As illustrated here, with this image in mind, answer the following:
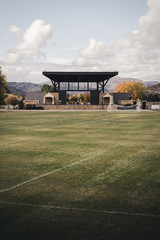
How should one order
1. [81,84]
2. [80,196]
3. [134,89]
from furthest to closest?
[134,89] → [81,84] → [80,196]

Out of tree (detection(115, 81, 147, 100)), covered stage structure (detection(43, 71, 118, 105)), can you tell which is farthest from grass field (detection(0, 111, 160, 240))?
tree (detection(115, 81, 147, 100))

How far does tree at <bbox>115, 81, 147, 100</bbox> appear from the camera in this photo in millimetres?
128750

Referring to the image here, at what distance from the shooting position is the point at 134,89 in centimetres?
13100

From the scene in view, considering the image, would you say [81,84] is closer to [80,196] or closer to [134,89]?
[134,89]

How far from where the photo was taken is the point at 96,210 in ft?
15.1

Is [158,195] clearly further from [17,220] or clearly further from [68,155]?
[68,155]

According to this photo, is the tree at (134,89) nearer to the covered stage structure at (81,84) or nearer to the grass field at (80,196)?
the covered stage structure at (81,84)

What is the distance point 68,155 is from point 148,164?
117 inches

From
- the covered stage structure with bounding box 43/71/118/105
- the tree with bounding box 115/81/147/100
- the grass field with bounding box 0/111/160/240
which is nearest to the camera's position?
the grass field with bounding box 0/111/160/240

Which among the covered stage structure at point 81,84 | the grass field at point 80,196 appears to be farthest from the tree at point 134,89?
the grass field at point 80,196

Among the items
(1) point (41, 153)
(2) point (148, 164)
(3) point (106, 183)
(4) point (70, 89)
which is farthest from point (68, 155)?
(4) point (70, 89)

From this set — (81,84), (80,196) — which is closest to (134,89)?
(81,84)

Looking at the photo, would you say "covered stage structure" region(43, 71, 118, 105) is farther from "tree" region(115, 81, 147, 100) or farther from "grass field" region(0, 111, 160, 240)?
"grass field" region(0, 111, 160, 240)

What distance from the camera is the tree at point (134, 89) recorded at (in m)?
129
